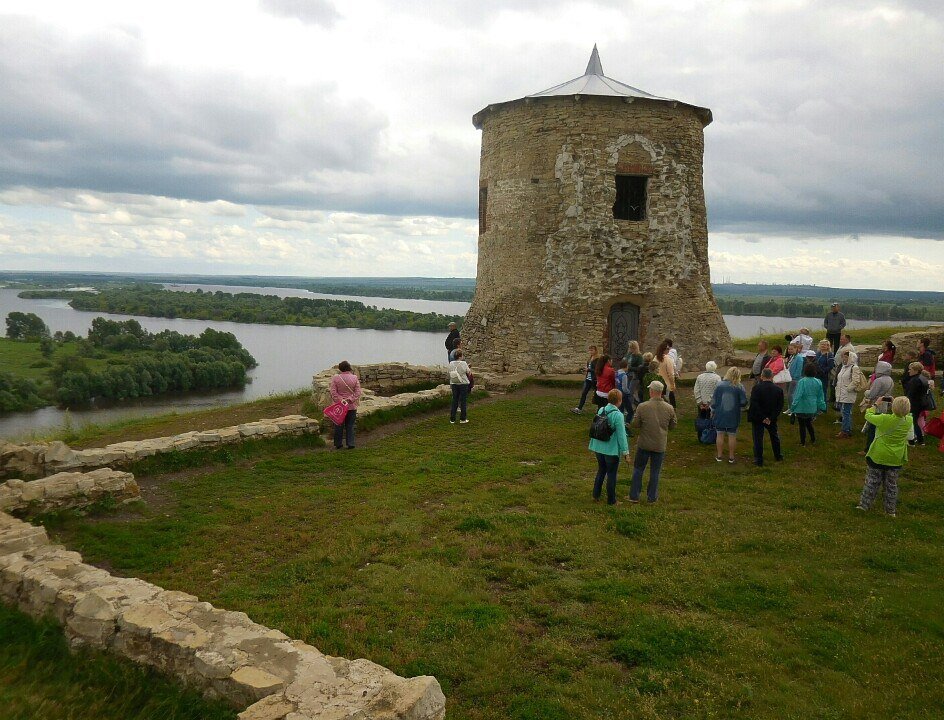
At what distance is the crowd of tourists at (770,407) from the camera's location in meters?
7.48

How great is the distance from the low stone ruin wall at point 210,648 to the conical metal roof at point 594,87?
49.5 ft

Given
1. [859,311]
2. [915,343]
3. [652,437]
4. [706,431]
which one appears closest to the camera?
[652,437]

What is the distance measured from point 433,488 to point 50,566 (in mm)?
4367

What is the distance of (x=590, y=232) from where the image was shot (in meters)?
16.5

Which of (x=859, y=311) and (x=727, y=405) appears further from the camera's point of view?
(x=859, y=311)

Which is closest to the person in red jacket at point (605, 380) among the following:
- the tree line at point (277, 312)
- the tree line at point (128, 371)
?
the tree line at point (128, 371)

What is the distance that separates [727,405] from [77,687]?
27.8 ft

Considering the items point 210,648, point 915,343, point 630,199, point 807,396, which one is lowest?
point 210,648

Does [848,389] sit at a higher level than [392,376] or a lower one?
higher

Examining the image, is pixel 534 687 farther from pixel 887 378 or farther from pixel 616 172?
pixel 616 172

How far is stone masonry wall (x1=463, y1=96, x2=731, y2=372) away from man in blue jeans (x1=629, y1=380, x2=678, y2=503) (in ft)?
29.2

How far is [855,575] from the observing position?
5953mm

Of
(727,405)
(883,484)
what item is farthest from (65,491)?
(883,484)

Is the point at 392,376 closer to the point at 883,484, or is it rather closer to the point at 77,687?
the point at 883,484
